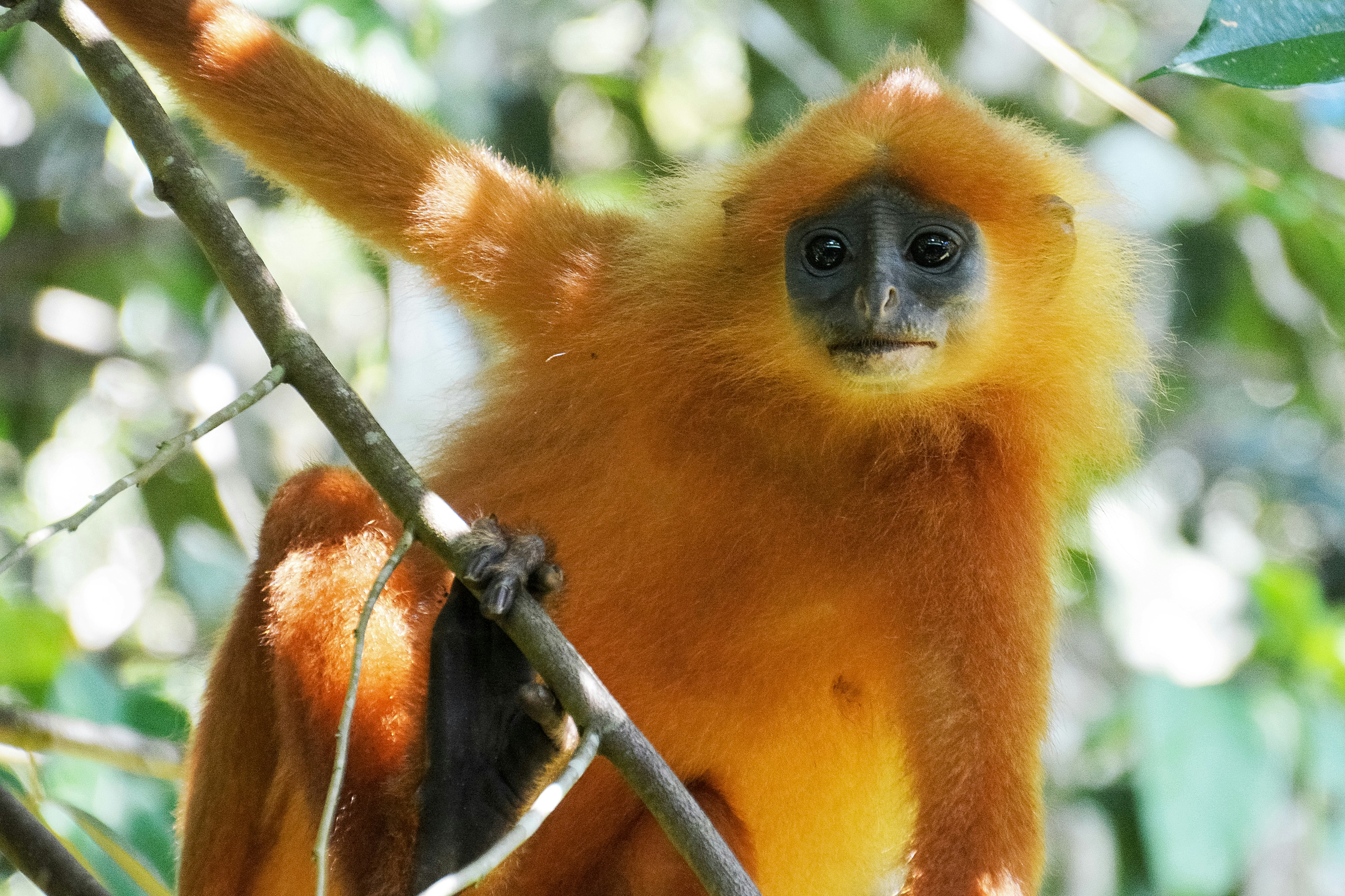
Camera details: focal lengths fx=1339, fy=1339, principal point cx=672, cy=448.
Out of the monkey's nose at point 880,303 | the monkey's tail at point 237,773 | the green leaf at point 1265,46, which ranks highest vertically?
the green leaf at point 1265,46

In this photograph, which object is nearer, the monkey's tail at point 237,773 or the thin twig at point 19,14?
the thin twig at point 19,14

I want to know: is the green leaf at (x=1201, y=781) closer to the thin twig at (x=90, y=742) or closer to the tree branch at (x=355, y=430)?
the tree branch at (x=355, y=430)

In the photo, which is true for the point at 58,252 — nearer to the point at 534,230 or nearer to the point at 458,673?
the point at 534,230

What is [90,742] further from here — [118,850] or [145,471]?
[145,471]

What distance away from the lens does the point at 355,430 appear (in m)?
2.30

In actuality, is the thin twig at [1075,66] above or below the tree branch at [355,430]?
below

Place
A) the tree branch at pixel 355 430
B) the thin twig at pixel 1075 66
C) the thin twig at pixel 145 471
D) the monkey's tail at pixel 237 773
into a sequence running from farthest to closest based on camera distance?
the thin twig at pixel 1075 66
the monkey's tail at pixel 237 773
the tree branch at pixel 355 430
the thin twig at pixel 145 471

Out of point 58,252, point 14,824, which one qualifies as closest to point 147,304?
point 58,252

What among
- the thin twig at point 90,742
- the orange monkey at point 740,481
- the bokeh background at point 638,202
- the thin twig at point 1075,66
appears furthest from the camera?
the thin twig at point 1075,66

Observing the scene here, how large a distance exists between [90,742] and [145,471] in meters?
2.01

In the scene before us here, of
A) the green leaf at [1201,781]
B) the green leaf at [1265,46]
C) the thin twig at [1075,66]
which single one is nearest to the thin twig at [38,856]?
the green leaf at [1265,46]

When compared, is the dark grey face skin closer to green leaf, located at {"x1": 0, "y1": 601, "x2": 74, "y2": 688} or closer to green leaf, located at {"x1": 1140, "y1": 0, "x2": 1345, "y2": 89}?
green leaf, located at {"x1": 1140, "y1": 0, "x2": 1345, "y2": 89}

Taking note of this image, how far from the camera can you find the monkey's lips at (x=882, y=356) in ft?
10.1

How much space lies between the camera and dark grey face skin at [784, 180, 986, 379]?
3086mm
